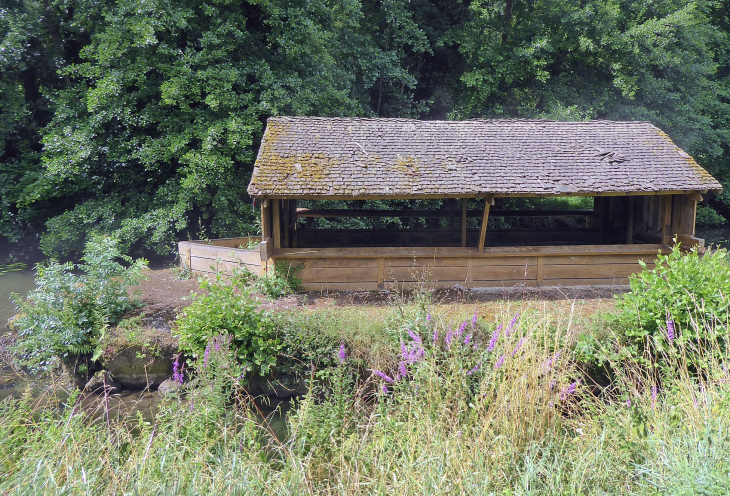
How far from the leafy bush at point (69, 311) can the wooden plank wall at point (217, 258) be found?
197 centimetres

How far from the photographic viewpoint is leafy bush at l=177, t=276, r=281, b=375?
7.36 metres

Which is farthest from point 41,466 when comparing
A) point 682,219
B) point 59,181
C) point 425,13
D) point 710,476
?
point 425,13

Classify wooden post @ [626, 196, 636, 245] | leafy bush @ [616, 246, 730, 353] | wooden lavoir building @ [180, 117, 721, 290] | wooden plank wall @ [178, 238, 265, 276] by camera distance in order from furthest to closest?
wooden post @ [626, 196, 636, 245]
wooden plank wall @ [178, 238, 265, 276]
wooden lavoir building @ [180, 117, 721, 290]
leafy bush @ [616, 246, 730, 353]

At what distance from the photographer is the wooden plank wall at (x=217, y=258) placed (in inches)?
429

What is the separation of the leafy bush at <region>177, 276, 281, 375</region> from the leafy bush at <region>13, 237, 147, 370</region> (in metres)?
1.98

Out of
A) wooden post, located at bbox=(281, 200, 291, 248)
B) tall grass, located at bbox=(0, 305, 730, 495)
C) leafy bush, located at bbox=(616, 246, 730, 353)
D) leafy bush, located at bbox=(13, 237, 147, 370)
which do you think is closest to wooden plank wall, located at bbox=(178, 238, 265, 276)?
wooden post, located at bbox=(281, 200, 291, 248)

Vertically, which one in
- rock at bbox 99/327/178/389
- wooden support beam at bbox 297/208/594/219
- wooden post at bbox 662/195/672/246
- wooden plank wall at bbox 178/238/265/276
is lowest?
rock at bbox 99/327/178/389

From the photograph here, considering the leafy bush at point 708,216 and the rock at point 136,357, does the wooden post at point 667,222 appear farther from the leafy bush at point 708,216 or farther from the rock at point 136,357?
the leafy bush at point 708,216

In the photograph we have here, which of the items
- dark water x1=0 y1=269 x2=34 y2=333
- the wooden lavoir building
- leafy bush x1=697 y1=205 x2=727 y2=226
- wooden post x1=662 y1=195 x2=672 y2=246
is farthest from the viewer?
leafy bush x1=697 y1=205 x2=727 y2=226

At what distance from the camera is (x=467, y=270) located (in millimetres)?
10891

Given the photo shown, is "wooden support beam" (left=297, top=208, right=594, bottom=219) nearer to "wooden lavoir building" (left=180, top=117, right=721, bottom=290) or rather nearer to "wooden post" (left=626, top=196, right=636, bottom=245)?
"wooden lavoir building" (left=180, top=117, right=721, bottom=290)

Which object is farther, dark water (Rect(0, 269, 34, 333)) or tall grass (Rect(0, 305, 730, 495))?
dark water (Rect(0, 269, 34, 333))

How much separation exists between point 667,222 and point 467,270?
14.2 feet

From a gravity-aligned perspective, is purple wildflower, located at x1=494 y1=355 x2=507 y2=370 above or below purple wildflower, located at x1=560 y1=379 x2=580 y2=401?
above
